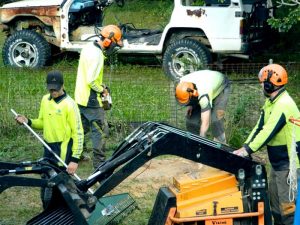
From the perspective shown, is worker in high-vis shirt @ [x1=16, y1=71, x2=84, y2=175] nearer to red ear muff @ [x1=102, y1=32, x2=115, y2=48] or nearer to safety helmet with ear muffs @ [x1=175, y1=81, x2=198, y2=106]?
safety helmet with ear muffs @ [x1=175, y1=81, x2=198, y2=106]

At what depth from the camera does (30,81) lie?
41.8ft

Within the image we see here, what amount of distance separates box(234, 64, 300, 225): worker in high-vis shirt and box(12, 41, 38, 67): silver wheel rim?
900 centimetres

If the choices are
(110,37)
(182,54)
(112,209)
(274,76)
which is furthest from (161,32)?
(274,76)

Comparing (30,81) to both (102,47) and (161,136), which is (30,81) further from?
(161,136)

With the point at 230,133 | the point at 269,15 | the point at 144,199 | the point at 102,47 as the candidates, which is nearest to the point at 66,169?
the point at 144,199

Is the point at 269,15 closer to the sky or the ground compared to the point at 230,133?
closer to the sky

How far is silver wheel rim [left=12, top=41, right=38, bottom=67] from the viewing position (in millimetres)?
15984

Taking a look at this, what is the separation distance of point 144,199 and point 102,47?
75.9 inches

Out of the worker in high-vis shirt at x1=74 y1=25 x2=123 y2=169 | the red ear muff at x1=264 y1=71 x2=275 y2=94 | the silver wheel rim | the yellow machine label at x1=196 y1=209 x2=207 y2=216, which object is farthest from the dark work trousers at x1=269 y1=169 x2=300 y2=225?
the silver wheel rim

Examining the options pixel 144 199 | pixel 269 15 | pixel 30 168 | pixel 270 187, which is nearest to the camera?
pixel 30 168

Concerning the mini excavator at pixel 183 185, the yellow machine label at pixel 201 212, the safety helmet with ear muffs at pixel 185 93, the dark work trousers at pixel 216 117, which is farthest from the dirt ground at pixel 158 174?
the yellow machine label at pixel 201 212

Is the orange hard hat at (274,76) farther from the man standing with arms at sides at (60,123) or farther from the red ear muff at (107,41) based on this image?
the red ear muff at (107,41)

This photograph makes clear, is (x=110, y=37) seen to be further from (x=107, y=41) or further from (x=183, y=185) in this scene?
(x=183, y=185)

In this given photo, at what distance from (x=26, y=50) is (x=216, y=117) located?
7.11m
